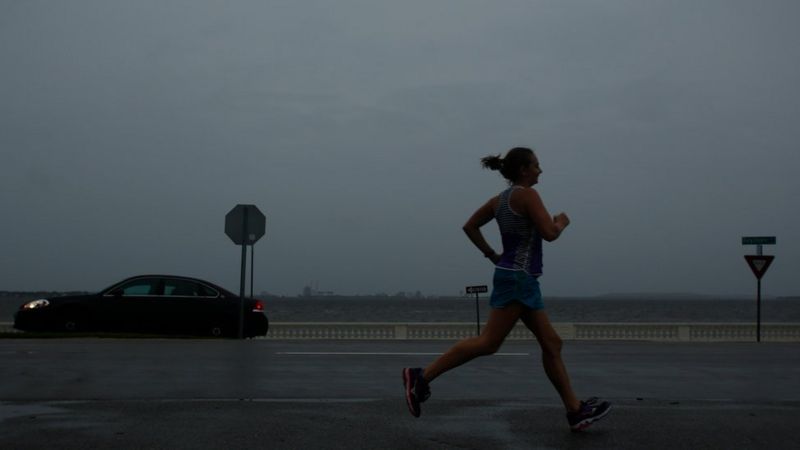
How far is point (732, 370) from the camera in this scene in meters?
10.9

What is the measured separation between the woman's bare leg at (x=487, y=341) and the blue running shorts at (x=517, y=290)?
51 millimetres

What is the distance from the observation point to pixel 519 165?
635cm

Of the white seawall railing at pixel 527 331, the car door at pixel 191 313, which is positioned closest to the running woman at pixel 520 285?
the car door at pixel 191 313

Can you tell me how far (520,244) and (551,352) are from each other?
2.38 feet

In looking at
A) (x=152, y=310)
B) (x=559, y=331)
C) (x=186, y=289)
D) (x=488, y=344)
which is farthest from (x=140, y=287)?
(x=488, y=344)

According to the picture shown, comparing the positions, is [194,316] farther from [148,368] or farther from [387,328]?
[148,368]

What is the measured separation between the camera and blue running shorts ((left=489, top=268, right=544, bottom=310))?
19.9 feet

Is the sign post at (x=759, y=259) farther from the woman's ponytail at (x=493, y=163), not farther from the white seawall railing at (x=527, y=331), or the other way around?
the woman's ponytail at (x=493, y=163)

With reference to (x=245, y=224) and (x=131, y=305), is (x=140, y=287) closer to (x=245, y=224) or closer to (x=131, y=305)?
(x=131, y=305)

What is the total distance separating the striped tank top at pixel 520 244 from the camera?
616 cm

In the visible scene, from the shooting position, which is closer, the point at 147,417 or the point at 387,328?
the point at 147,417

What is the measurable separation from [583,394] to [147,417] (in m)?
3.80

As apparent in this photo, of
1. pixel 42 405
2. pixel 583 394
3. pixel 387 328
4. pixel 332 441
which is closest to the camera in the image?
pixel 332 441

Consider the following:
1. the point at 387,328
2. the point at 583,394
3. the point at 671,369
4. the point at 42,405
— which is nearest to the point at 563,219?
the point at 583,394
